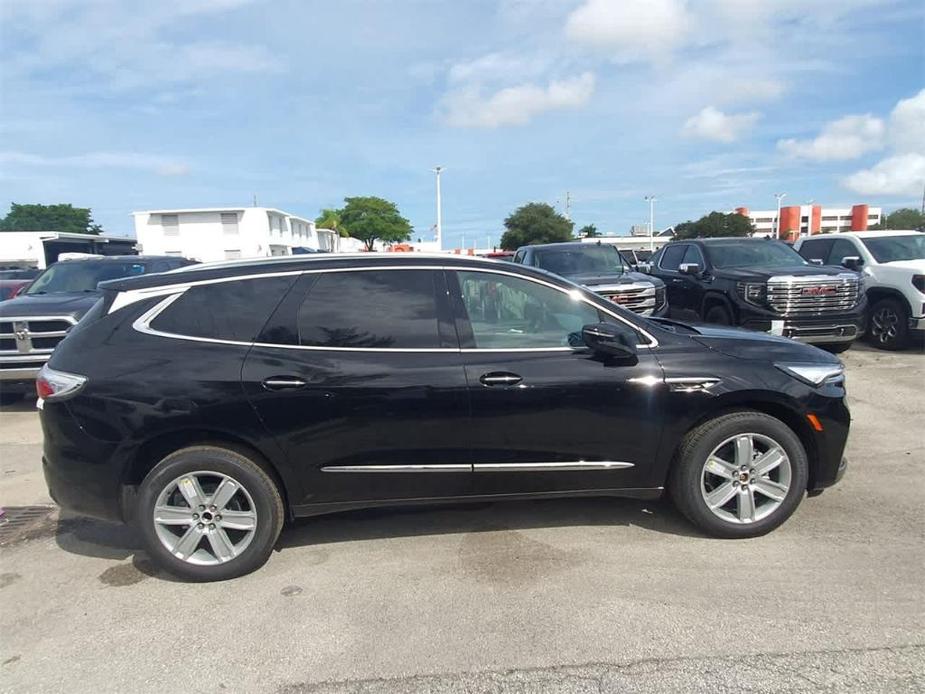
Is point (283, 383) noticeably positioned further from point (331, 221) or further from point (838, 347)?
point (331, 221)

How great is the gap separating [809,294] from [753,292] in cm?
70

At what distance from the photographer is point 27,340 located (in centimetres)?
709

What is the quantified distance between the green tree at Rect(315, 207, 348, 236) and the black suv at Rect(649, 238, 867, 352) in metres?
78.3

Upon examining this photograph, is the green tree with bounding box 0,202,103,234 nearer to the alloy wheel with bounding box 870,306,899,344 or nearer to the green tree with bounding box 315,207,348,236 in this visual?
the green tree with bounding box 315,207,348,236

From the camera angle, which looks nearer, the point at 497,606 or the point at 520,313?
the point at 497,606

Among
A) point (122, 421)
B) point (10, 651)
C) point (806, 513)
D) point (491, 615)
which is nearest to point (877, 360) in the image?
point (806, 513)

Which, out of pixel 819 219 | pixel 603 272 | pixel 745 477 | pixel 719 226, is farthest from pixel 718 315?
pixel 819 219

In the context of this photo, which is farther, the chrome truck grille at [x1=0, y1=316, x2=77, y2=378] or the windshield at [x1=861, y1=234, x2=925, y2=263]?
the windshield at [x1=861, y1=234, x2=925, y2=263]

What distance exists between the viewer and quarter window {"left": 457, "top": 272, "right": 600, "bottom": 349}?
3.71 meters

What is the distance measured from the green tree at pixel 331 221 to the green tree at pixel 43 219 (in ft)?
106

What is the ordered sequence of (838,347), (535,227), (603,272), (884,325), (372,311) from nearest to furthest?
(372,311)
(838,347)
(884,325)
(603,272)
(535,227)

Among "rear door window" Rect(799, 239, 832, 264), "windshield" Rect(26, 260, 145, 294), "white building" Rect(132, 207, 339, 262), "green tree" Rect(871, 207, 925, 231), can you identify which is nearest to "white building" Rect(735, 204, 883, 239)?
"green tree" Rect(871, 207, 925, 231)

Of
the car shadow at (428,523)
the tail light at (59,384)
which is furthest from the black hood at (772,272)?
the tail light at (59,384)

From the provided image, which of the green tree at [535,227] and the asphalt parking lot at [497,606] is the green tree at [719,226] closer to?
the green tree at [535,227]
